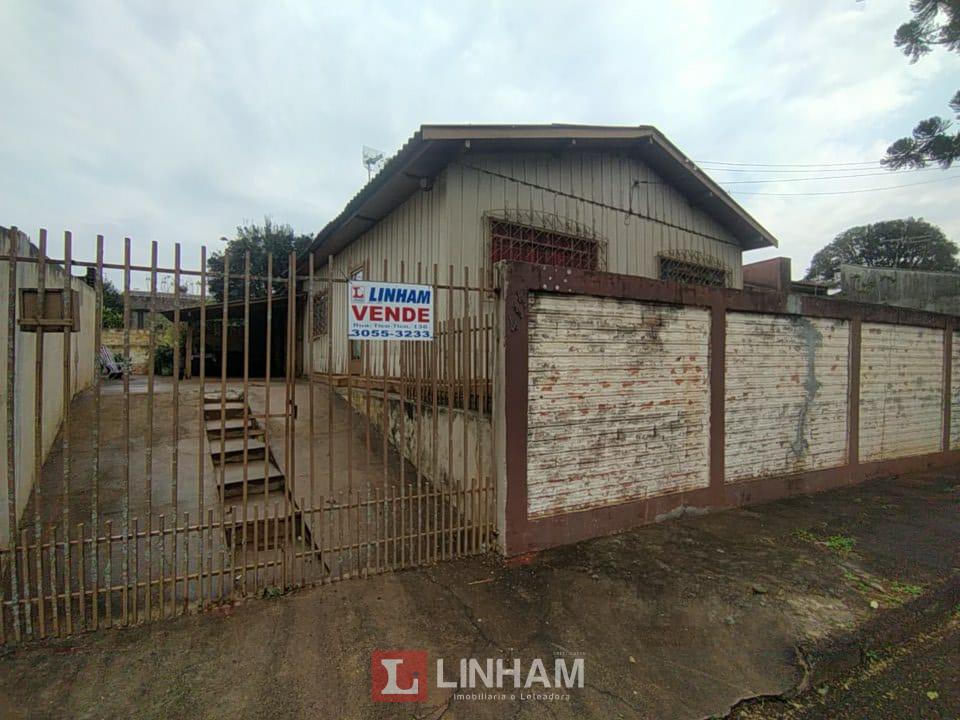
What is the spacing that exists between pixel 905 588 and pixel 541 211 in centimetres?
575

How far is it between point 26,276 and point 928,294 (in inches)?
819

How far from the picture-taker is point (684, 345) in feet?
16.2

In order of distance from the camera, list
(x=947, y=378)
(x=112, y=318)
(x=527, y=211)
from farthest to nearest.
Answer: (x=112, y=318) < (x=947, y=378) < (x=527, y=211)

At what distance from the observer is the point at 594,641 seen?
114 inches

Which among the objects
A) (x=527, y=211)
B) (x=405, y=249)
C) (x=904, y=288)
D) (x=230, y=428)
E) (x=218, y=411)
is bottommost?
(x=230, y=428)

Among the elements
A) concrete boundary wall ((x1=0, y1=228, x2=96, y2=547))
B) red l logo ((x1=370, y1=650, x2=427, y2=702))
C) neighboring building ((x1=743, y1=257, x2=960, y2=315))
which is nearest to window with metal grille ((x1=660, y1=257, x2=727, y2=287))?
neighboring building ((x1=743, y1=257, x2=960, y2=315))

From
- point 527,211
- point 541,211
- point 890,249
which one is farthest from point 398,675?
point 890,249

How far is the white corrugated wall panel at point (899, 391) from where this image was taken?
6664 millimetres

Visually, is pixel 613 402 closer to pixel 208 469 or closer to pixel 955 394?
pixel 208 469

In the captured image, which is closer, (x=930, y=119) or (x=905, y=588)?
(x=905, y=588)

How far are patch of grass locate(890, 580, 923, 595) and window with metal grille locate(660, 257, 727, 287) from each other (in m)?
5.61

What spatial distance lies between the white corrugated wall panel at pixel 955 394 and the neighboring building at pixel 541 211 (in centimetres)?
350

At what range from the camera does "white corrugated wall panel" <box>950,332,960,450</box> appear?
25.8ft

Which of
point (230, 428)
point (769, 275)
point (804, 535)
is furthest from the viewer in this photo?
point (769, 275)
